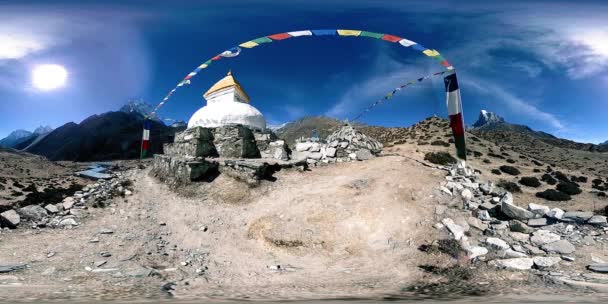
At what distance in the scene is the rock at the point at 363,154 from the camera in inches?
981

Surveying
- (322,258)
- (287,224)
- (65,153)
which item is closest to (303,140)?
(287,224)

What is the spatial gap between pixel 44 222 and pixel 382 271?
1463cm

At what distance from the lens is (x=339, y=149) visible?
83.5 ft

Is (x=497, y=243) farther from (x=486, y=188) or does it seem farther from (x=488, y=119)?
(x=488, y=119)

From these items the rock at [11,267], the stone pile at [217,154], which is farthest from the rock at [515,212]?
the rock at [11,267]

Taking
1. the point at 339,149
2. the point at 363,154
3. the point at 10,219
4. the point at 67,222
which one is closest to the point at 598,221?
the point at 363,154

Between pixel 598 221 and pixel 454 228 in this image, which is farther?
pixel 454 228

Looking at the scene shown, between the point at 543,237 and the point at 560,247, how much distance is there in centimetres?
79

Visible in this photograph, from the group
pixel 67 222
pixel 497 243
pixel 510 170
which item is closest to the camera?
pixel 497 243

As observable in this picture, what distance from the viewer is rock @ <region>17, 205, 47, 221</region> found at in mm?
15781

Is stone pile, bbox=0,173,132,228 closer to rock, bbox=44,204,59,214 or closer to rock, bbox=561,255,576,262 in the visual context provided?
rock, bbox=44,204,59,214

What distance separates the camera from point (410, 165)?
853 inches

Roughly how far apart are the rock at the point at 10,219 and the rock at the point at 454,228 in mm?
17920

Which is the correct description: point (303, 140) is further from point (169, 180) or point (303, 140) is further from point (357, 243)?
point (357, 243)
